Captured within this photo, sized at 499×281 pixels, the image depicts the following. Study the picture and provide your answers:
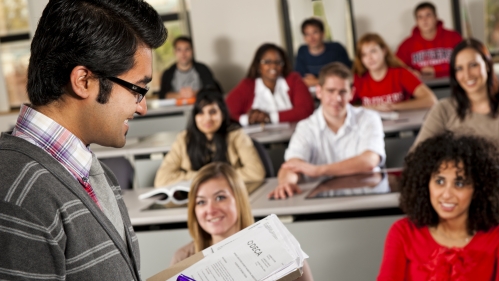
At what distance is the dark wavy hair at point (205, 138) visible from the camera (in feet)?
12.0

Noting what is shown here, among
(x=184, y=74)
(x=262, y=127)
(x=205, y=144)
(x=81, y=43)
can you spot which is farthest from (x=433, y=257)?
(x=184, y=74)

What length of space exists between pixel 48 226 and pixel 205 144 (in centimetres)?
289

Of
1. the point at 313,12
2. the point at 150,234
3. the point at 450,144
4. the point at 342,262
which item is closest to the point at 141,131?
the point at 313,12

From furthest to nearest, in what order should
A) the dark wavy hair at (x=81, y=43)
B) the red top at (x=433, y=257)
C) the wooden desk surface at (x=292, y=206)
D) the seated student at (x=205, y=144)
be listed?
the seated student at (x=205, y=144) < the wooden desk surface at (x=292, y=206) < the red top at (x=433, y=257) < the dark wavy hair at (x=81, y=43)

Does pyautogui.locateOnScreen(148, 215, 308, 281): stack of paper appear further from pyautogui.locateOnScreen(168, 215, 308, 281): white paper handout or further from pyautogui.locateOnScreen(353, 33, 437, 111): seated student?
Result: pyautogui.locateOnScreen(353, 33, 437, 111): seated student

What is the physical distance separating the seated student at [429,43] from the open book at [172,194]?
440 centimetres

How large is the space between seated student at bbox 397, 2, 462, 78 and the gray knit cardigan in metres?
6.24

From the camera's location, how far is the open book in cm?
293

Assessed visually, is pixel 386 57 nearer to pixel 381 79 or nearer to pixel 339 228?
pixel 381 79

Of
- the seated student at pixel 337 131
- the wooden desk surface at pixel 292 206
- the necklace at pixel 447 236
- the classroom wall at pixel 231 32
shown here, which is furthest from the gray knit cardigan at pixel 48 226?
the classroom wall at pixel 231 32

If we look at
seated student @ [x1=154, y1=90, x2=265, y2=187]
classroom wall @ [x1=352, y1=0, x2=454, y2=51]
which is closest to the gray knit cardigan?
seated student @ [x1=154, y1=90, x2=265, y2=187]

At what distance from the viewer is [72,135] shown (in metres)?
0.93

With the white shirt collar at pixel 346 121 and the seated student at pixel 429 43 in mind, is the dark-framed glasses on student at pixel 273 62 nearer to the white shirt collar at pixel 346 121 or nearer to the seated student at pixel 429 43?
the white shirt collar at pixel 346 121

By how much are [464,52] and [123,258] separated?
2.69m
